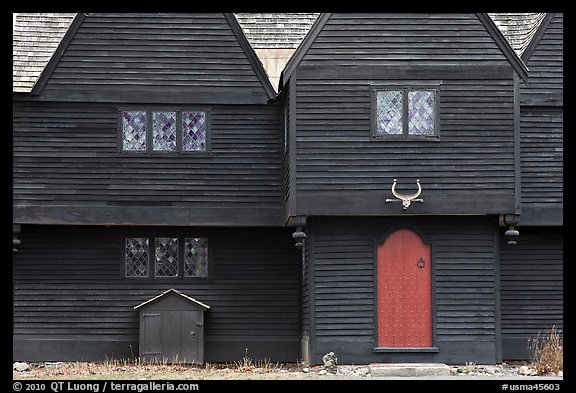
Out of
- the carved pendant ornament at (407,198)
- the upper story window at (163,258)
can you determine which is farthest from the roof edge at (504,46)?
the upper story window at (163,258)

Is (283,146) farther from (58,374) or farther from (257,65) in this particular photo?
(58,374)

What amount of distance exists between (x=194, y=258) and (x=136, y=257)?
1422mm

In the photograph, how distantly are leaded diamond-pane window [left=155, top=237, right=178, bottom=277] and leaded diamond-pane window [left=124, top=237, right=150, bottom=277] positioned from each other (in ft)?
0.94

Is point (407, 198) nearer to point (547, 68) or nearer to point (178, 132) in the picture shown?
point (547, 68)

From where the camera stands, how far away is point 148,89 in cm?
2736

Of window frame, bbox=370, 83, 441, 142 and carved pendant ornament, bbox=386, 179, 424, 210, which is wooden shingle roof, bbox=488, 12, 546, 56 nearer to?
window frame, bbox=370, 83, 441, 142

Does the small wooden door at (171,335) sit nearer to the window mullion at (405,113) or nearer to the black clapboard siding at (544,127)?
the window mullion at (405,113)

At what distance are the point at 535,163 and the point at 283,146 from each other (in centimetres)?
620

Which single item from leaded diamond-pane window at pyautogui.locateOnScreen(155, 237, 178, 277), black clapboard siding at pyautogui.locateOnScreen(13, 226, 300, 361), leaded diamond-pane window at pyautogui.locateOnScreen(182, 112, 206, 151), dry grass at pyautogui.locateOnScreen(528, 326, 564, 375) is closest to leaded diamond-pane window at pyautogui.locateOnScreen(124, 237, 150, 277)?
black clapboard siding at pyautogui.locateOnScreen(13, 226, 300, 361)

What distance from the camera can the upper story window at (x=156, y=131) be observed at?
27.4 metres

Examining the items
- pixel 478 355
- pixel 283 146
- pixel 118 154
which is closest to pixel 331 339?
pixel 478 355

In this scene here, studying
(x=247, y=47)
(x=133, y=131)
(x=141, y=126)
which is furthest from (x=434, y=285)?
(x=133, y=131)

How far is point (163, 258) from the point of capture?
28016 mm

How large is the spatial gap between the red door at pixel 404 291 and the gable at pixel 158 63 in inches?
199
